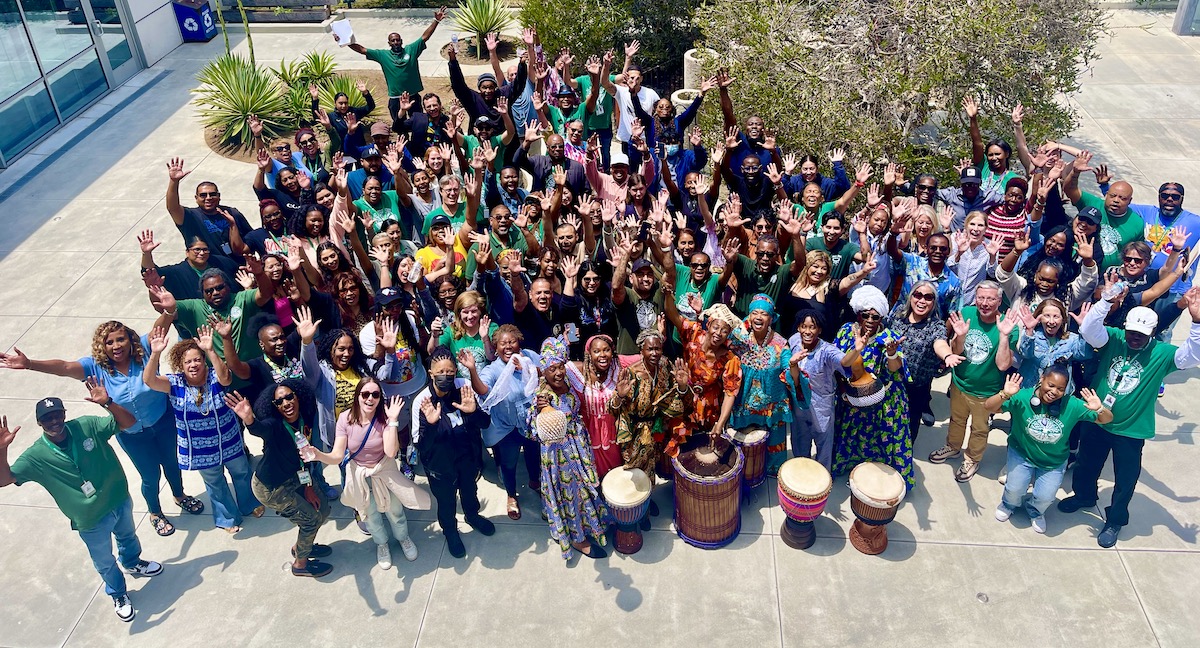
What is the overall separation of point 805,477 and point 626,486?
1240 mm

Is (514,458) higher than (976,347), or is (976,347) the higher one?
(976,347)

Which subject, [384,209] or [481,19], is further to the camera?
[481,19]

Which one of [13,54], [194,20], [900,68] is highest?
[900,68]

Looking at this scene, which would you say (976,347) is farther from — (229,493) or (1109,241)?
(229,493)

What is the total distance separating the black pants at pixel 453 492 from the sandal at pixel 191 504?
202cm

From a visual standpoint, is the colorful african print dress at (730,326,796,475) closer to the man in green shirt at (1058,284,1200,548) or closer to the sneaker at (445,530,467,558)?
the man in green shirt at (1058,284,1200,548)

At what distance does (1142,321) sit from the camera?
5793mm

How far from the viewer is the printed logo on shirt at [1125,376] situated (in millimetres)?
5957

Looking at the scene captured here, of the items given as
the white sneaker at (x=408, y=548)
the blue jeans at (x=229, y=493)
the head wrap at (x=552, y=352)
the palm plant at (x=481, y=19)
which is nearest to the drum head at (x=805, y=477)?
the head wrap at (x=552, y=352)

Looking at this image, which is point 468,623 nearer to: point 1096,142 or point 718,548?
point 718,548

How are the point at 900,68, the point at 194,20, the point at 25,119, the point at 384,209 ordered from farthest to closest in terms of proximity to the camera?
the point at 194,20, the point at 25,119, the point at 900,68, the point at 384,209

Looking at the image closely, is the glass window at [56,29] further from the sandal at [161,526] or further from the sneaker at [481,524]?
the sneaker at [481,524]

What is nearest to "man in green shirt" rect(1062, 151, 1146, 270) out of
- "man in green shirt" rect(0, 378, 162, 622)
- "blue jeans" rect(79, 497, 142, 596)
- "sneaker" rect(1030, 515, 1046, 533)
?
"sneaker" rect(1030, 515, 1046, 533)

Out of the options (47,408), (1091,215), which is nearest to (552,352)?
(47,408)
